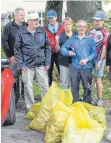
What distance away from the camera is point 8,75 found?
22.4 feet

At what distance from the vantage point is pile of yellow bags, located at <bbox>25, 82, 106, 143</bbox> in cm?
570

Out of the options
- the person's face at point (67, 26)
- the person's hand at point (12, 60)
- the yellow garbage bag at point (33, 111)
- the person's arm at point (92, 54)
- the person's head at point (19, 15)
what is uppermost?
the person's head at point (19, 15)

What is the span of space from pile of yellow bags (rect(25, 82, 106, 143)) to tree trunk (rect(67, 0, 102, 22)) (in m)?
6.52

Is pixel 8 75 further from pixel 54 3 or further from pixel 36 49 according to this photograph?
pixel 54 3

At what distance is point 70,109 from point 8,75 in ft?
4.26

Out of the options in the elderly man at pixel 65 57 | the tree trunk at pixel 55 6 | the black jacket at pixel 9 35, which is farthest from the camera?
the tree trunk at pixel 55 6

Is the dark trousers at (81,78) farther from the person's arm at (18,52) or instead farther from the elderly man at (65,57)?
the person's arm at (18,52)

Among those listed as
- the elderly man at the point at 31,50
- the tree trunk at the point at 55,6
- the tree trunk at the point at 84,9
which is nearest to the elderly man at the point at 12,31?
the elderly man at the point at 31,50

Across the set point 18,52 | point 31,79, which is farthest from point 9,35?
point 31,79

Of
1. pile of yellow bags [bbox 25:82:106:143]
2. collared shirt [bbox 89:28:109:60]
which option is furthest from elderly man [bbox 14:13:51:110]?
pile of yellow bags [bbox 25:82:106:143]

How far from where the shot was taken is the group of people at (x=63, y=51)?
729 cm

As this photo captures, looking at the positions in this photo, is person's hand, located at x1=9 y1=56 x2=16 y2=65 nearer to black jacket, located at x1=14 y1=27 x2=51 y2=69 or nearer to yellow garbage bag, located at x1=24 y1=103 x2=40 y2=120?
black jacket, located at x1=14 y1=27 x2=51 y2=69

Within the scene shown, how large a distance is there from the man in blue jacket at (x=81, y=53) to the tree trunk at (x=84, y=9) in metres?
5.48

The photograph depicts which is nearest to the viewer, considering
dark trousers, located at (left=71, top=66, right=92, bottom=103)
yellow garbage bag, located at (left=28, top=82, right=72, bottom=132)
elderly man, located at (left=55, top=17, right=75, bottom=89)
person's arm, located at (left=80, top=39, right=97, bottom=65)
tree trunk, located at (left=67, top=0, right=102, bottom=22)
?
yellow garbage bag, located at (left=28, top=82, right=72, bottom=132)
